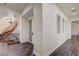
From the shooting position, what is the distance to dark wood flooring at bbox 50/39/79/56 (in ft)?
7.12

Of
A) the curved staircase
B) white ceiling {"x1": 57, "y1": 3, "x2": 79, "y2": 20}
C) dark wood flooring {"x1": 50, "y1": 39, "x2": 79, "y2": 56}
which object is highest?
white ceiling {"x1": 57, "y1": 3, "x2": 79, "y2": 20}

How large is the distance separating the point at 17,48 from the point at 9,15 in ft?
2.17

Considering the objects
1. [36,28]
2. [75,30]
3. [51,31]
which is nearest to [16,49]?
[36,28]

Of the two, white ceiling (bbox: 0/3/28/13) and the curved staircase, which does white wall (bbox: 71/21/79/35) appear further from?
the curved staircase

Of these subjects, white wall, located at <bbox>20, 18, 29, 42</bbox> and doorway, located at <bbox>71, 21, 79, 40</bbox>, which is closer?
white wall, located at <bbox>20, 18, 29, 42</bbox>

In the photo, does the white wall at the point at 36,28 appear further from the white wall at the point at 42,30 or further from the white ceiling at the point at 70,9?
the white ceiling at the point at 70,9

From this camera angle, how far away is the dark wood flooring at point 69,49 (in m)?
2.17

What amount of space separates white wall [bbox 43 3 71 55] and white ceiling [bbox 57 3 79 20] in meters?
0.10

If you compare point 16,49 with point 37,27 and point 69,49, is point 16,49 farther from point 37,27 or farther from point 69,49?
point 69,49

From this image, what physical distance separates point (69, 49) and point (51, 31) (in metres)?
0.53

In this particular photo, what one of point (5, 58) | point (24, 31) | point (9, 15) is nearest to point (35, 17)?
point (24, 31)

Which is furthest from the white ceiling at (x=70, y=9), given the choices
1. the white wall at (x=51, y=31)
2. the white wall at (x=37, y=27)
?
the white wall at (x=37, y=27)

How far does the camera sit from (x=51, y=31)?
2197 millimetres

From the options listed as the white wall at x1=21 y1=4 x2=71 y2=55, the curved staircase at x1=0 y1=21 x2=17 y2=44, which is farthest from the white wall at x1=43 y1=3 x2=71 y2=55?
the curved staircase at x1=0 y1=21 x2=17 y2=44
